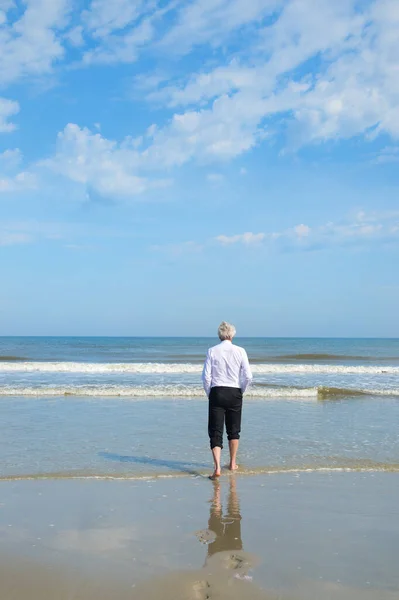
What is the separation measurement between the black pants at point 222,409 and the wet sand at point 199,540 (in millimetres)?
682

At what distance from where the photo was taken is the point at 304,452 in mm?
7801

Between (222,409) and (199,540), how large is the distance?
2494mm

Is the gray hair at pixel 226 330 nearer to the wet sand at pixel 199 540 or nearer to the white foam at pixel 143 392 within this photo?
the wet sand at pixel 199 540

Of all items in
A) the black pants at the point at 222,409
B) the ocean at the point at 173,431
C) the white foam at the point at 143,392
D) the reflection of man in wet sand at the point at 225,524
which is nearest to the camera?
the reflection of man in wet sand at the point at 225,524

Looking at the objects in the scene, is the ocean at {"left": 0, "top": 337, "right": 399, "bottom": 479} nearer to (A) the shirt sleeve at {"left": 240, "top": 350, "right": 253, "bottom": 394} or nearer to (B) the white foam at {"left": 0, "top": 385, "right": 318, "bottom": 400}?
(B) the white foam at {"left": 0, "top": 385, "right": 318, "bottom": 400}

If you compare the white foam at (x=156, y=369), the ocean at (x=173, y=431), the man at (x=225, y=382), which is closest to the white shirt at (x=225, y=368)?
the man at (x=225, y=382)

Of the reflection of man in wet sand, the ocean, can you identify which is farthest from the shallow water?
the reflection of man in wet sand

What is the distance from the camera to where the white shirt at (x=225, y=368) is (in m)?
6.64

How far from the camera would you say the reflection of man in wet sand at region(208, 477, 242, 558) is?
4.13 meters

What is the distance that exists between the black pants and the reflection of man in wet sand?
925 mm

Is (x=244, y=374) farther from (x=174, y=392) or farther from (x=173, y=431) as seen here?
(x=174, y=392)

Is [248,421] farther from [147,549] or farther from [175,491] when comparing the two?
[147,549]

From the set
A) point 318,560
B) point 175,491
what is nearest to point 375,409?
point 175,491

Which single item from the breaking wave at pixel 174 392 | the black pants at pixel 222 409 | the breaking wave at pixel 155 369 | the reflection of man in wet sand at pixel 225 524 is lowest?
the breaking wave at pixel 155 369
